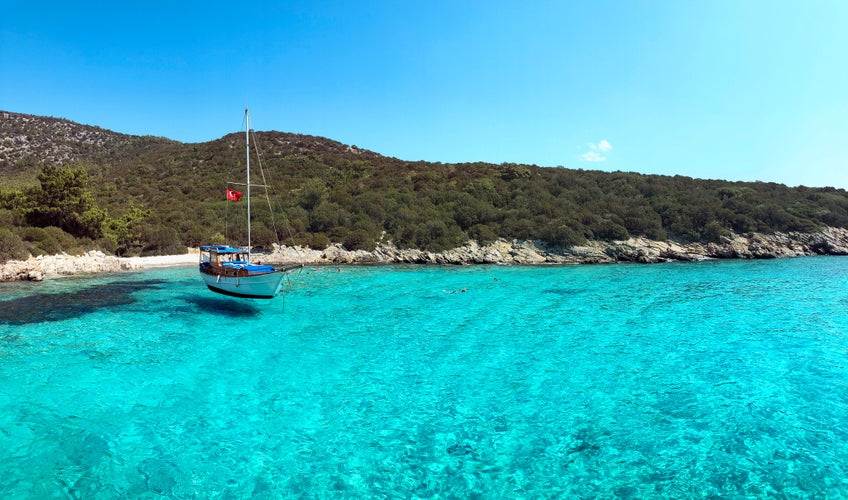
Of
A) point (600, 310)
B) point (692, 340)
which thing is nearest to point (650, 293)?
point (600, 310)

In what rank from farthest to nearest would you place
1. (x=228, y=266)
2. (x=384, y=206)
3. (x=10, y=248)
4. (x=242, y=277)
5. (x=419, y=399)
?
(x=384, y=206) → (x=10, y=248) → (x=228, y=266) → (x=242, y=277) → (x=419, y=399)

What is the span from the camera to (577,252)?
34.1 meters

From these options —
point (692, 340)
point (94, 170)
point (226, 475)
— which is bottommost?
point (226, 475)

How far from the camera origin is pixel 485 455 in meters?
6.69

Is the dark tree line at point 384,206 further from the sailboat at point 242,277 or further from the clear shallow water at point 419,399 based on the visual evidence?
the clear shallow water at point 419,399

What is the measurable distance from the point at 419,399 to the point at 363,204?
108 ft

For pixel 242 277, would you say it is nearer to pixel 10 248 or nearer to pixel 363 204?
pixel 10 248

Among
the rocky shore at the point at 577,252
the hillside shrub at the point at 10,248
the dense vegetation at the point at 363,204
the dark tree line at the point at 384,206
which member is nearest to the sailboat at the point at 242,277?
the dark tree line at the point at 384,206

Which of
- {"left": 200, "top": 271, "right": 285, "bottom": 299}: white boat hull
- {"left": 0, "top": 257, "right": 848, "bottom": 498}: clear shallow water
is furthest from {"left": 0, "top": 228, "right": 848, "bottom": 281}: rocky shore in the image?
{"left": 0, "top": 257, "right": 848, "bottom": 498}: clear shallow water

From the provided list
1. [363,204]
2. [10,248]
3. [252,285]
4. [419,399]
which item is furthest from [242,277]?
[363,204]

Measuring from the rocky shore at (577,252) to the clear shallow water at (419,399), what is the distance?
14270 mm

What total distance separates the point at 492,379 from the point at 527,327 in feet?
17.3

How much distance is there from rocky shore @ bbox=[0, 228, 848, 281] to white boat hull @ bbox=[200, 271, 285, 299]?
13.5 meters

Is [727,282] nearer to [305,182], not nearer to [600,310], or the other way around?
[600,310]
